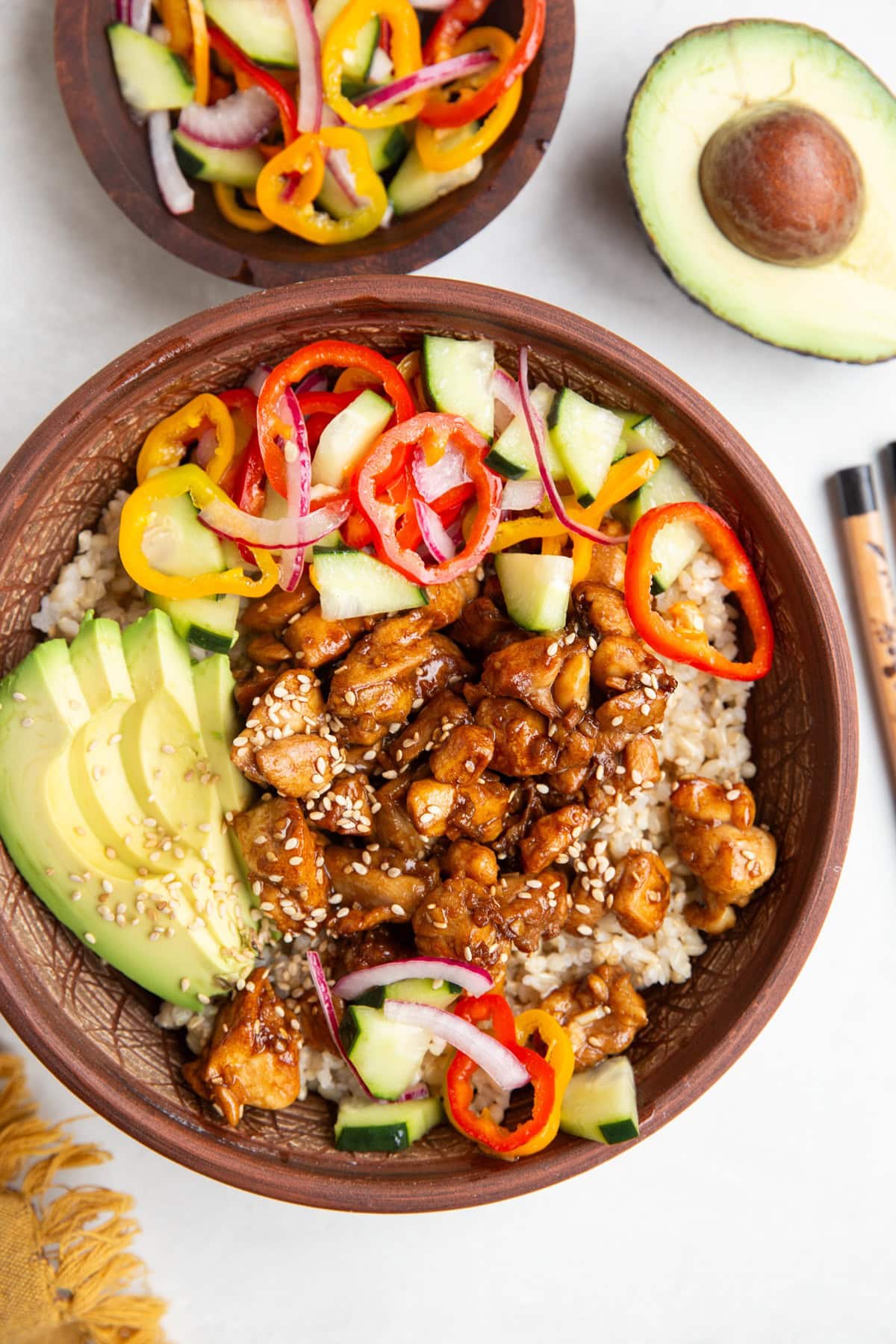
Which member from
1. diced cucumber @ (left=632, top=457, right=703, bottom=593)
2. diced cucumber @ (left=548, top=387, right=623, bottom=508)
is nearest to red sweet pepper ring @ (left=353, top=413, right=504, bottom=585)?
diced cucumber @ (left=548, top=387, right=623, bottom=508)

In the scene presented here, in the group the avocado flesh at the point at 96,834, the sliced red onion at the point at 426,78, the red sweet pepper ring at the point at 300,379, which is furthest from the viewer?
the sliced red onion at the point at 426,78

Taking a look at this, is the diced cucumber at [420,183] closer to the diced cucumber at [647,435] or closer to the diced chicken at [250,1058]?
the diced cucumber at [647,435]

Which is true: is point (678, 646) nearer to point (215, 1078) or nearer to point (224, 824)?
point (224, 824)

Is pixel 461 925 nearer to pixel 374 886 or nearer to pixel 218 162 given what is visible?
pixel 374 886

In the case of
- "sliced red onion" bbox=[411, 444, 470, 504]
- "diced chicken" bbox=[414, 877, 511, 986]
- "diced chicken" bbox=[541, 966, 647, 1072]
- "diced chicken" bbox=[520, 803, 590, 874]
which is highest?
"sliced red onion" bbox=[411, 444, 470, 504]

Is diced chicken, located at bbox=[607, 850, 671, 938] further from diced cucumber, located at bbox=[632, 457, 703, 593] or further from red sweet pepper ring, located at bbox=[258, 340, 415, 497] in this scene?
red sweet pepper ring, located at bbox=[258, 340, 415, 497]

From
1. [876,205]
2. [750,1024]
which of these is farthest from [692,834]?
[876,205]

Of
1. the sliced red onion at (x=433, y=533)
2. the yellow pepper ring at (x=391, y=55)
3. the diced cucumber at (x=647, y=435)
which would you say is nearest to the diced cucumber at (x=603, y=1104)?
the sliced red onion at (x=433, y=533)
